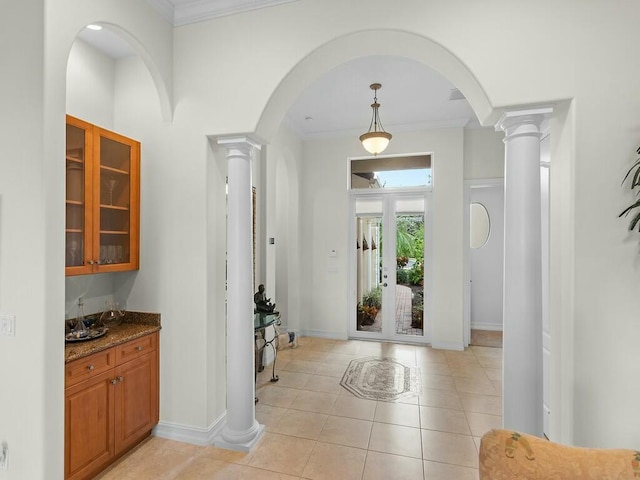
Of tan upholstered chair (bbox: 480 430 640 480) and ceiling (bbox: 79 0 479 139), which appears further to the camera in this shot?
ceiling (bbox: 79 0 479 139)

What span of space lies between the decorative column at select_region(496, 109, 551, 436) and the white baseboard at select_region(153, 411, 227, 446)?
2.16 meters

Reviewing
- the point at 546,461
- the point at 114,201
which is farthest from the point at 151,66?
the point at 546,461

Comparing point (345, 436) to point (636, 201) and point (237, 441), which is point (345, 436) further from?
point (636, 201)

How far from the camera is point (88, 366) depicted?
210cm

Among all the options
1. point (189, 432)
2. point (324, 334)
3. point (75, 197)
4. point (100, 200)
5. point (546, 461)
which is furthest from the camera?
point (324, 334)

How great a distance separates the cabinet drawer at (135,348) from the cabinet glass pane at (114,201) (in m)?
0.64

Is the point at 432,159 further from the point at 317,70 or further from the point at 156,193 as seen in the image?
the point at 156,193

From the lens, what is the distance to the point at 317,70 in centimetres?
256

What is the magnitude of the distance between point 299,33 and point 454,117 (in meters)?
3.18

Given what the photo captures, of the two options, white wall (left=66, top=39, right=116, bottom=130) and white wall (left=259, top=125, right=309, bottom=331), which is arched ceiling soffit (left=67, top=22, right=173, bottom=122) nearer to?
white wall (left=66, top=39, right=116, bottom=130)

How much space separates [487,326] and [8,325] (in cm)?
647

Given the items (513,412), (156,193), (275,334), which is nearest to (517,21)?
(513,412)

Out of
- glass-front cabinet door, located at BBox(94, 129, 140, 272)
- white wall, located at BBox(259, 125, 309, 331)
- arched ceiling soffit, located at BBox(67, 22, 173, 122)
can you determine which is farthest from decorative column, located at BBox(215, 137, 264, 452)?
white wall, located at BBox(259, 125, 309, 331)

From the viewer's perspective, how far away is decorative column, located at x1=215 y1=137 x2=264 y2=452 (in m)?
2.56
